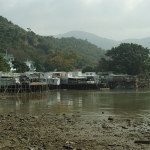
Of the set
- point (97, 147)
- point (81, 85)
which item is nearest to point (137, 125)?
point (97, 147)

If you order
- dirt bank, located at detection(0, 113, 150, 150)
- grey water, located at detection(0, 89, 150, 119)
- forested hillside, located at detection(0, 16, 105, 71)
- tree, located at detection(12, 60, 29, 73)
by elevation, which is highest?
forested hillside, located at detection(0, 16, 105, 71)

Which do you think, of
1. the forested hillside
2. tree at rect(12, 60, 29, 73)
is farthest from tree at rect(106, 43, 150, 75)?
tree at rect(12, 60, 29, 73)

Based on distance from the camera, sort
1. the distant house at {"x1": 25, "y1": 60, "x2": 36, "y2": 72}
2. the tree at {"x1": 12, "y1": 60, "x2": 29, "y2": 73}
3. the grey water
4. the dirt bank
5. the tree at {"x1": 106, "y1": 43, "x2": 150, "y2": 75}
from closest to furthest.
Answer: the dirt bank → the grey water → the tree at {"x1": 12, "y1": 60, "x2": 29, "y2": 73} → the tree at {"x1": 106, "y1": 43, "x2": 150, "y2": 75} → the distant house at {"x1": 25, "y1": 60, "x2": 36, "y2": 72}

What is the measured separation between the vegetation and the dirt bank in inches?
2282

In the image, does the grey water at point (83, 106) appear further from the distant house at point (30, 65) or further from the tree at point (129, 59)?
the distant house at point (30, 65)

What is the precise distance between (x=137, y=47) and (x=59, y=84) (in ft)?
95.2

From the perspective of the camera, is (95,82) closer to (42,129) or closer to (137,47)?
(137,47)

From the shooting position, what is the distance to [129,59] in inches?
2857

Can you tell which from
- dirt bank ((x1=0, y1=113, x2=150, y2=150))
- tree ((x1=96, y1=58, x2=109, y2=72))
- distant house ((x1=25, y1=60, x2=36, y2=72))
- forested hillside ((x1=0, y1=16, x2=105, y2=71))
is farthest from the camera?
forested hillside ((x1=0, y1=16, x2=105, y2=71))

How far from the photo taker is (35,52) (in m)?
98.3

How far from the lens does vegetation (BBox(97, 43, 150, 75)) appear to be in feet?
235

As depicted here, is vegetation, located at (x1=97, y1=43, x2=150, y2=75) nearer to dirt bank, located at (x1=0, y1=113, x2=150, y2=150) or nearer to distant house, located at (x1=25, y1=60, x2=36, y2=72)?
distant house, located at (x1=25, y1=60, x2=36, y2=72)

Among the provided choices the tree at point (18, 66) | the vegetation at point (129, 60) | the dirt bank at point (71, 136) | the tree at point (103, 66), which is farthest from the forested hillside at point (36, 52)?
the dirt bank at point (71, 136)

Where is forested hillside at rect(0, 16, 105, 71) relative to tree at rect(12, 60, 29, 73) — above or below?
above
